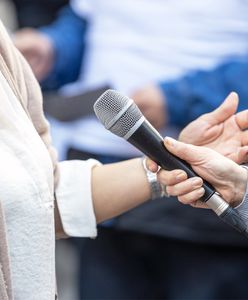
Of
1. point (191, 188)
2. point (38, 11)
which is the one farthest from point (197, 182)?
point (38, 11)

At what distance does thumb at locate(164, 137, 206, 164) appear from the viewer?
58.8 inches

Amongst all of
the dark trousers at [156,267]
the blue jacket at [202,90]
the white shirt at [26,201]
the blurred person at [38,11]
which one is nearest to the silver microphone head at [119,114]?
the white shirt at [26,201]

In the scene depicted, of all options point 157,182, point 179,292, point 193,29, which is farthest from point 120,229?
point 157,182

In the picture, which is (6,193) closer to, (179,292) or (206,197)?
(206,197)

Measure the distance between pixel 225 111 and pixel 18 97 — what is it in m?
0.44

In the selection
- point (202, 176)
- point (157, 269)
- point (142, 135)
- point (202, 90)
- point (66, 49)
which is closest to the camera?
point (142, 135)

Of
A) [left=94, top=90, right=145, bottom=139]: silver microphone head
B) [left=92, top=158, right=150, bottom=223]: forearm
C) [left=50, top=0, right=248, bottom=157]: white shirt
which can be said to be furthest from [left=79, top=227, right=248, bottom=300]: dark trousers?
[left=94, top=90, right=145, bottom=139]: silver microphone head

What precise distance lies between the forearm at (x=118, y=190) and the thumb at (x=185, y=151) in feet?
0.80

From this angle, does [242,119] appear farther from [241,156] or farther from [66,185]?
[66,185]

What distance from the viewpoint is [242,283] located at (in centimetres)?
266

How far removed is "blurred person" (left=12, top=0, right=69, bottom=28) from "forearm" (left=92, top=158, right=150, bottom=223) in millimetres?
2138

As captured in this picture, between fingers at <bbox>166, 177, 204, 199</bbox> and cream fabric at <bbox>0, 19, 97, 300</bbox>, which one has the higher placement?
fingers at <bbox>166, 177, 204, 199</bbox>

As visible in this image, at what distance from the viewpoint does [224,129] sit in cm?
176

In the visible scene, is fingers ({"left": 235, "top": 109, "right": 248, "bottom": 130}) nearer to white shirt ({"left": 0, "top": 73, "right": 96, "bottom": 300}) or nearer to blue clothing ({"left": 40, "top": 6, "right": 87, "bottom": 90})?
white shirt ({"left": 0, "top": 73, "right": 96, "bottom": 300})
